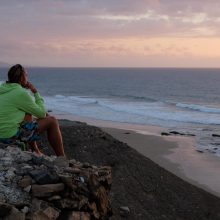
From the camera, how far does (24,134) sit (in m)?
8.09

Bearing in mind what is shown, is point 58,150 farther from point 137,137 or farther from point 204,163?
point 137,137

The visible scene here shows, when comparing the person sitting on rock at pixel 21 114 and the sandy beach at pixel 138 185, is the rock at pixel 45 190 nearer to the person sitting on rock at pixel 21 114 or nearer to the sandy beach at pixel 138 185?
the person sitting on rock at pixel 21 114

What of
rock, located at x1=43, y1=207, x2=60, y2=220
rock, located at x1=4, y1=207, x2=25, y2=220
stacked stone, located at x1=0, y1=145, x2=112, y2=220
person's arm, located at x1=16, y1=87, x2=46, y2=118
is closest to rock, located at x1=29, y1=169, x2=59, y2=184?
stacked stone, located at x1=0, y1=145, x2=112, y2=220

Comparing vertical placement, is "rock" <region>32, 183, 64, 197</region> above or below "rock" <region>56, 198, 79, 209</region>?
above

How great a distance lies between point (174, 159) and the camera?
22062 millimetres

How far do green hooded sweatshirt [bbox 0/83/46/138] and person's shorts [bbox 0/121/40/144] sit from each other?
70 mm

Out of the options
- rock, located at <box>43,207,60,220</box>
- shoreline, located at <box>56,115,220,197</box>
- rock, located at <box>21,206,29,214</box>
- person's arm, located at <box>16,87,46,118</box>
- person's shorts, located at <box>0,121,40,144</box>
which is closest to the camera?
rock, located at <box>21,206,29,214</box>

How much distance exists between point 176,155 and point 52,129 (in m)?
15.4

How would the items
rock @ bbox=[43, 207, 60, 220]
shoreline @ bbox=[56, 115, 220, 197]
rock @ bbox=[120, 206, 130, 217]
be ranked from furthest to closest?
shoreline @ bbox=[56, 115, 220, 197] → rock @ bbox=[120, 206, 130, 217] → rock @ bbox=[43, 207, 60, 220]

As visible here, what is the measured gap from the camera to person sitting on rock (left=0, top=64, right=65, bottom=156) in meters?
7.78

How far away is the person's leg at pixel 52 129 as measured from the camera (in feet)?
26.5

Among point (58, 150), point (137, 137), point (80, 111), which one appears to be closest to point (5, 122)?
point (58, 150)

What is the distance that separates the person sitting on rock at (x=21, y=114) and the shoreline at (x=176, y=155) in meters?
9.49

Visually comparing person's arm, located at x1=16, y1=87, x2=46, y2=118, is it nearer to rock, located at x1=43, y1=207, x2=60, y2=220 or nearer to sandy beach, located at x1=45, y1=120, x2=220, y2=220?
rock, located at x1=43, y1=207, x2=60, y2=220
